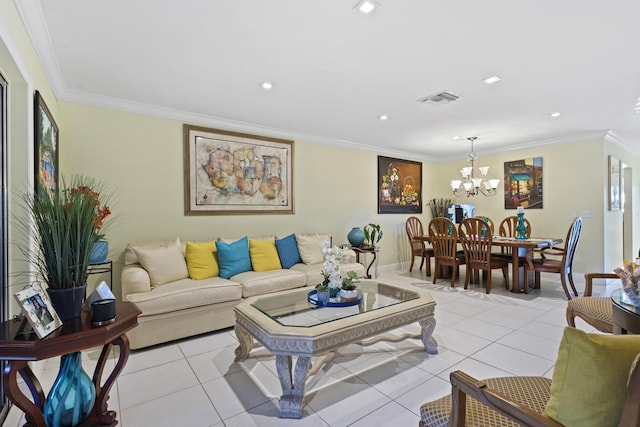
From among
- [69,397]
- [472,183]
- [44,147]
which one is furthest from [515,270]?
[44,147]

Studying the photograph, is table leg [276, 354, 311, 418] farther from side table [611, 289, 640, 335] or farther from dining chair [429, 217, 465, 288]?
dining chair [429, 217, 465, 288]

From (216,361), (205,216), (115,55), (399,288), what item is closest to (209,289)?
(216,361)

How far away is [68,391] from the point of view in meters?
1.41

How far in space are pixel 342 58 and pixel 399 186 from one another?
4136mm

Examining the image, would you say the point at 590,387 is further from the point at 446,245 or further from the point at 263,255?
the point at 446,245

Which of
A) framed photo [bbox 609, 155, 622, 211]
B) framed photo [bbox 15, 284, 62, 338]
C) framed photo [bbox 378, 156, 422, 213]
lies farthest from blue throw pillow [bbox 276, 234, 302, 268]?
framed photo [bbox 609, 155, 622, 211]

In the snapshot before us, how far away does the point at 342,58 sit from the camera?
8.23ft

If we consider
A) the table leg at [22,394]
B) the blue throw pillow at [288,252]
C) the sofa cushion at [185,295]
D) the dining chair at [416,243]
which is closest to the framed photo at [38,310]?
the table leg at [22,394]

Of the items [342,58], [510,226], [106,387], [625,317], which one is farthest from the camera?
[510,226]

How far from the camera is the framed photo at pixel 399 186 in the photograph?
6.02 meters

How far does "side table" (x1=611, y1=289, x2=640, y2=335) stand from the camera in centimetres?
166

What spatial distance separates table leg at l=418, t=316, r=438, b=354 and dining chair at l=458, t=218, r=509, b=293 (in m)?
2.30

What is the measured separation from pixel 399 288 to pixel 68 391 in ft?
8.03

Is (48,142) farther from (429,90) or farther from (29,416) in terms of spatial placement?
(429,90)
